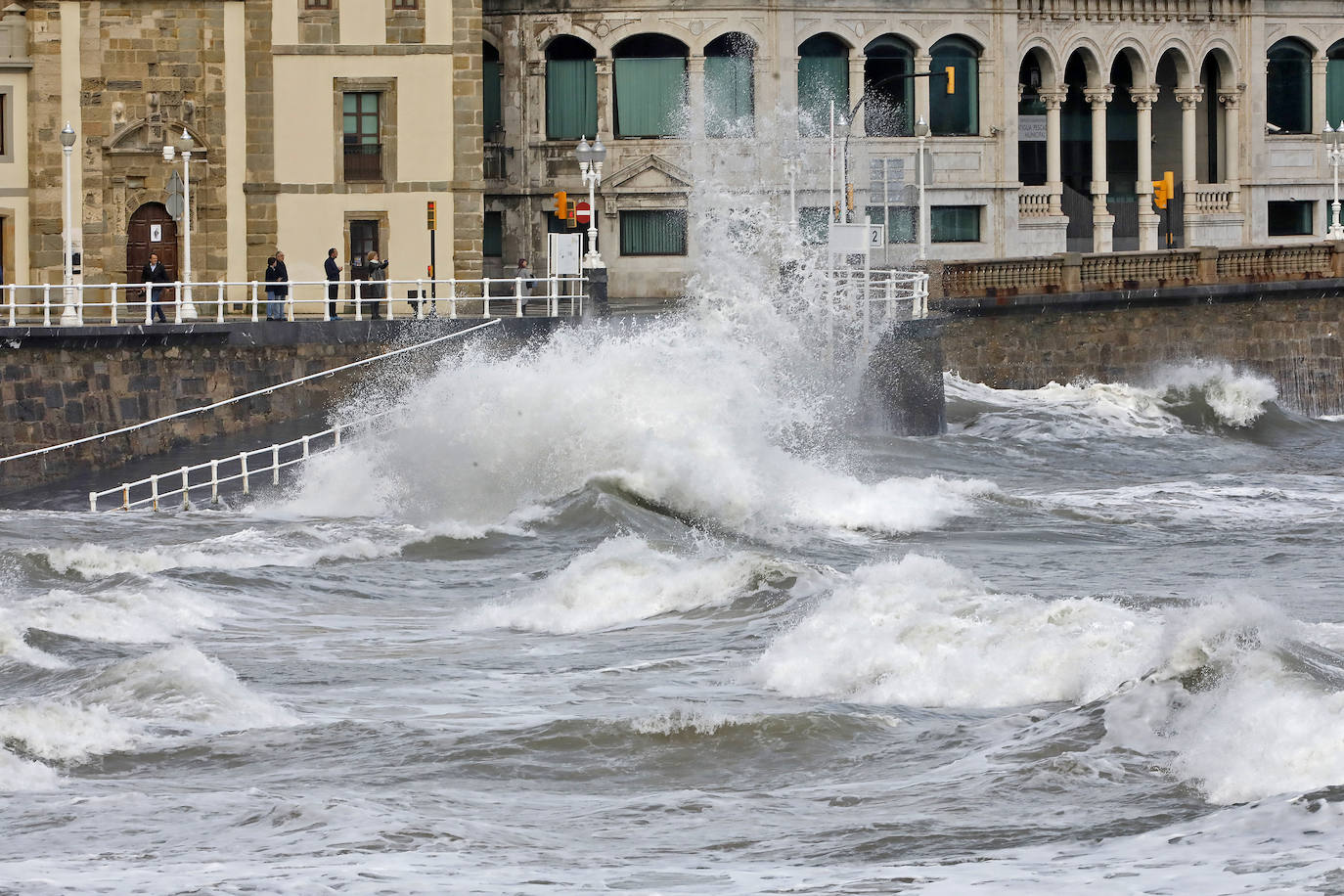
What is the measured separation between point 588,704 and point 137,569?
778 cm

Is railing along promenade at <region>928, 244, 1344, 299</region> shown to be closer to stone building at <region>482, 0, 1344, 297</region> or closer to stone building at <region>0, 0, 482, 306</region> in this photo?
stone building at <region>482, 0, 1344, 297</region>

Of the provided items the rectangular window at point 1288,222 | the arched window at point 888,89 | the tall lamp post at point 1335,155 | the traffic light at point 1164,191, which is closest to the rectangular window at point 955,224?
the arched window at point 888,89

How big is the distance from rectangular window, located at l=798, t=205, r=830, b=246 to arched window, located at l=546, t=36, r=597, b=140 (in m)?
5.11

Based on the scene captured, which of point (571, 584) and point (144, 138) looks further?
point (144, 138)

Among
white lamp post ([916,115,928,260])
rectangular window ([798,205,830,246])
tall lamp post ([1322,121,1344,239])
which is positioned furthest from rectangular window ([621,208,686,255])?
tall lamp post ([1322,121,1344,239])

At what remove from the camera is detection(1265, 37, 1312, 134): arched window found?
58.9m

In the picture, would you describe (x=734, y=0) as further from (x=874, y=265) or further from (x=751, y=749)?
(x=751, y=749)

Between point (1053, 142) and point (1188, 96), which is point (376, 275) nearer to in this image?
point (1053, 142)

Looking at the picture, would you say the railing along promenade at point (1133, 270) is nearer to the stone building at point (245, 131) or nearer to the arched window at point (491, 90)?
the stone building at point (245, 131)

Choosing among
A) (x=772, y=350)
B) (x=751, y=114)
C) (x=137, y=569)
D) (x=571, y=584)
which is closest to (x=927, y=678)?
(x=571, y=584)

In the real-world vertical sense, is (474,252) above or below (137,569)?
above

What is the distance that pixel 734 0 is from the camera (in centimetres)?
5131

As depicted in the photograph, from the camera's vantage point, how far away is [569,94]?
51.9 metres

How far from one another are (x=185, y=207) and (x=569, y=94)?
14950 mm
